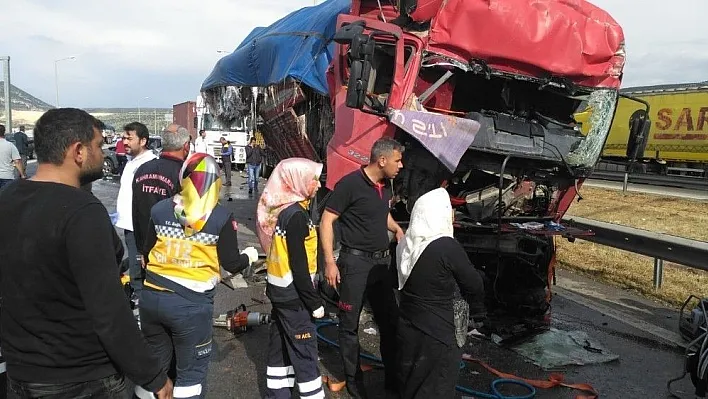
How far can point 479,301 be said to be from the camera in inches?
130

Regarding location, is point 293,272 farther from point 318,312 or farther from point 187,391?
point 187,391

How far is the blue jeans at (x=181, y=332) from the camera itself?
2.97 metres

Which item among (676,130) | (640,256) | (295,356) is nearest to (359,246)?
(295,356)

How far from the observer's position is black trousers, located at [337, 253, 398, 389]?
13.4ft

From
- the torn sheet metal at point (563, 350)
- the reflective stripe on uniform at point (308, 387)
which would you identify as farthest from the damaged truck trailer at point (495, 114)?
the reflective stripe on uniform at point (308, 387)

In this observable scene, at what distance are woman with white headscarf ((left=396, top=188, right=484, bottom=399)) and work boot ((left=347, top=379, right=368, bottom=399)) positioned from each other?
78cm

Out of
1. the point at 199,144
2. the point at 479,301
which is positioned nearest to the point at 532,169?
the point at 479,301

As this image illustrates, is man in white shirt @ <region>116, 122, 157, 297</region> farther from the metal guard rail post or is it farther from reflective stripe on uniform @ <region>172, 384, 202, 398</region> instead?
the metal guard rail post

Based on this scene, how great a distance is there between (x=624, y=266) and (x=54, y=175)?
7788 millimetres

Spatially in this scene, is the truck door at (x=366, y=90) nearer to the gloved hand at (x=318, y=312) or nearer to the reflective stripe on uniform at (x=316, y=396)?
the gloved hand at (x=318, y=312)

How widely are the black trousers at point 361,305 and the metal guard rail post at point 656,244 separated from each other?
2752 millimetres

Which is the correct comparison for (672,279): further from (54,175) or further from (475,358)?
(54,175)

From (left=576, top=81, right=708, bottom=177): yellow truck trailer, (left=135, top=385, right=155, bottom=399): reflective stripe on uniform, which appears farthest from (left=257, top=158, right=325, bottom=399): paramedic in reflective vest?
(left=576, top=81, right=708, bottom=177): yellow truck trailer

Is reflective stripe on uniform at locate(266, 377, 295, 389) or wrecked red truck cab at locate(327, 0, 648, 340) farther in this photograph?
wrecked red truck cab at locate(327, 0, 648, 340)
